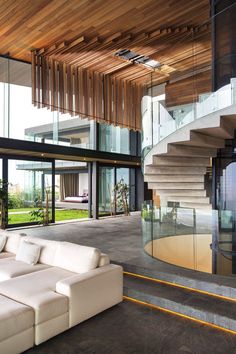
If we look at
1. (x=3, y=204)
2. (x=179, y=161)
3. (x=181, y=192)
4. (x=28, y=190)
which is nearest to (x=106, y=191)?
(x=28, y=190)

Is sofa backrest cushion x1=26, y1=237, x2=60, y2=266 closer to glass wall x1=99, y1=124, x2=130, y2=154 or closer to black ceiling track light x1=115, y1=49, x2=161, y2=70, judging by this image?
black ceiling track light x1=115, y1=49, x2=161, y2=70

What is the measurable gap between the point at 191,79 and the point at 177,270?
404 centimetres

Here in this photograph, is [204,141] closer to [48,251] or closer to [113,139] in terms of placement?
[48,251]

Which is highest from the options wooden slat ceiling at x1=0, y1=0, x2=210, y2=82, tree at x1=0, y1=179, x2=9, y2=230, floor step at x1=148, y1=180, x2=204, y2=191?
wooden slat ceiling at x1=0, y1=0, x2=210, y2=82

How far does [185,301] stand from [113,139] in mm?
8592

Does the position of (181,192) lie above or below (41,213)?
above

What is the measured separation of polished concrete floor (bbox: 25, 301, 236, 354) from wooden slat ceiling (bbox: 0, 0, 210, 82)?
500cm

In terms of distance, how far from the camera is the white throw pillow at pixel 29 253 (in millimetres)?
4488

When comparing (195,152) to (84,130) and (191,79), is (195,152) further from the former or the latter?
(84,130)

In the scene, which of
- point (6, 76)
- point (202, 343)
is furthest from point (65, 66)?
point (202, 343)

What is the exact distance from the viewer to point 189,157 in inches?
251

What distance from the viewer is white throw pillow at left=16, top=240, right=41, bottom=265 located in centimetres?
449

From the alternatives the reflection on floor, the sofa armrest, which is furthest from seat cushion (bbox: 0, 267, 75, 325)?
the reflection on floor

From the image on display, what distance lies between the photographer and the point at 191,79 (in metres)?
6.27
